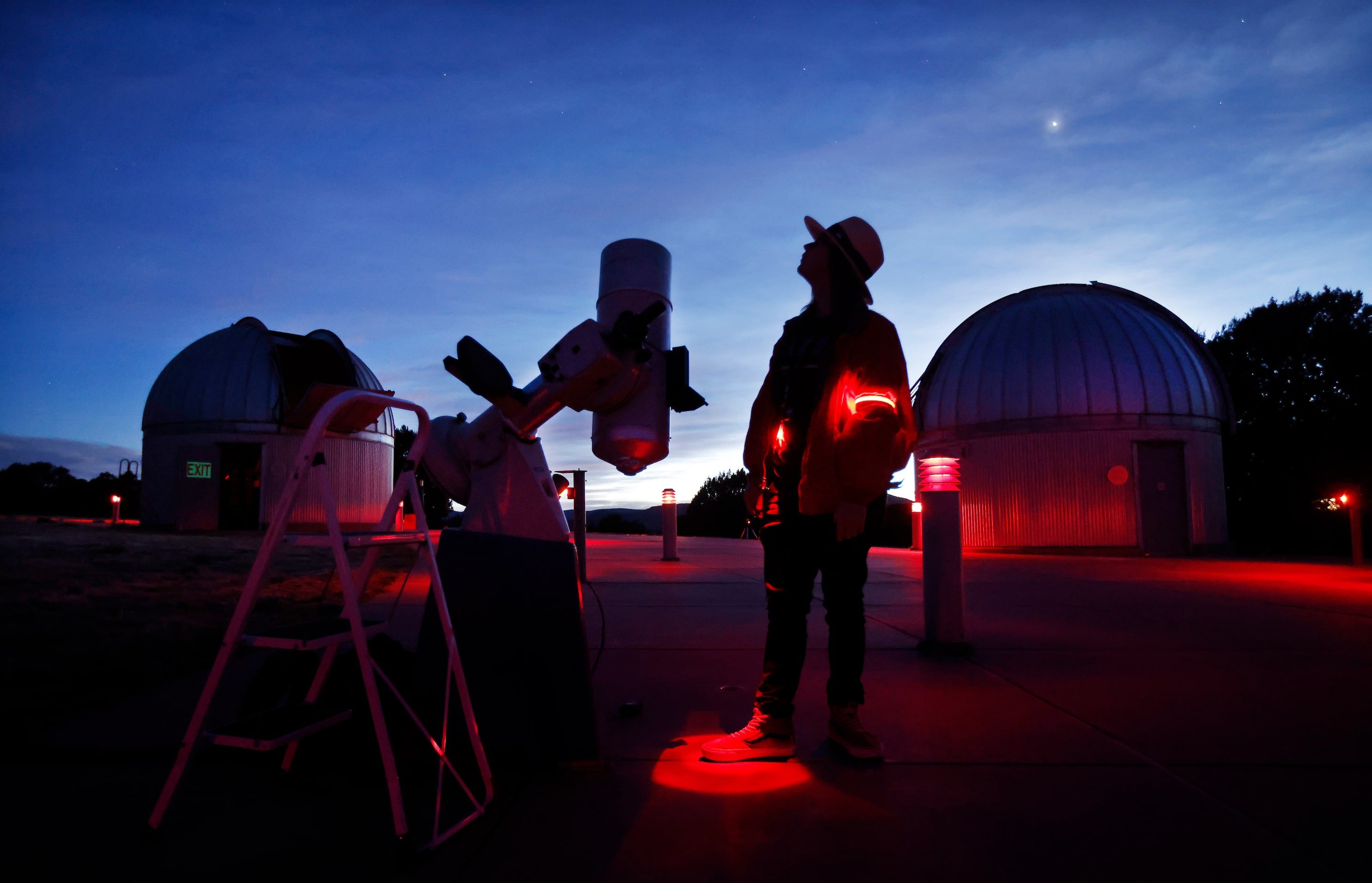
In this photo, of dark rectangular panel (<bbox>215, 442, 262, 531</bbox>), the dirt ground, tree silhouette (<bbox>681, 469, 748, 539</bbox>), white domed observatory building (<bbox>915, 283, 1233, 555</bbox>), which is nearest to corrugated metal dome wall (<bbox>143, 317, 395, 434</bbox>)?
dark rectangular panel (<bbox>215, 442, 262, 531</bbox>)

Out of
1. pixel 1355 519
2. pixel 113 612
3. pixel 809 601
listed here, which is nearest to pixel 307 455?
pixel 809 601

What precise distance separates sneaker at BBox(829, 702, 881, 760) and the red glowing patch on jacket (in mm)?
986

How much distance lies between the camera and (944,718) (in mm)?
2777

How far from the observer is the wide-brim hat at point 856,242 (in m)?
2.56

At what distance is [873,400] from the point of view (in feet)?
7.72

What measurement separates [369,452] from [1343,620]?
76.5ft

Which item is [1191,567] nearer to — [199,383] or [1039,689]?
[1039,689]

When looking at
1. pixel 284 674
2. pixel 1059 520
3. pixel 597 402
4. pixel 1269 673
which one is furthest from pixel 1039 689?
pixel 1059 520

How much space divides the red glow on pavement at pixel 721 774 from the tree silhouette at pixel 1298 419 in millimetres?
21734

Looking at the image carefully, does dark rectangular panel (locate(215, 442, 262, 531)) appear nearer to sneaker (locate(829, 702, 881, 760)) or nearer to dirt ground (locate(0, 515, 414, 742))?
dirt ground (locate(0, 515, 414, 742))

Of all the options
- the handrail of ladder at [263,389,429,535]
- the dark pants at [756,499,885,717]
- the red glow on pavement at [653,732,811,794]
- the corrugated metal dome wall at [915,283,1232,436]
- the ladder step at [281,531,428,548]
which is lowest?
the red glow on pavement at [653,732,811,794]

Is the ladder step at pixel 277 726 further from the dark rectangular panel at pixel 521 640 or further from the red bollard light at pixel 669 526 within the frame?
the red bollard light at pixel 669 526

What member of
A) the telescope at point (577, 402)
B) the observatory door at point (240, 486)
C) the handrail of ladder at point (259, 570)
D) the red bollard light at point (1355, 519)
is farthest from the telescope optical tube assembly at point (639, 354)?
the observatory door at point (240, 486)

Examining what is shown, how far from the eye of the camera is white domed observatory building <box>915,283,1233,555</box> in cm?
1579
